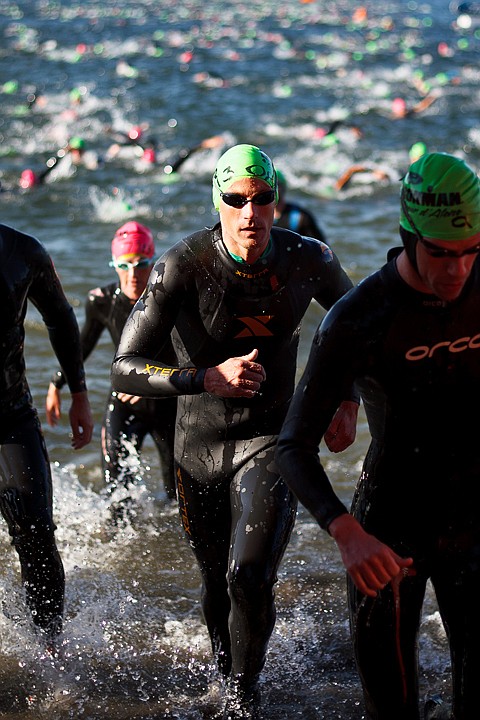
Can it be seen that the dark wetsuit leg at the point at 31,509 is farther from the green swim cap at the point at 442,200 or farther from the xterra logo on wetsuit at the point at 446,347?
the green swim cap at the point at 442,200

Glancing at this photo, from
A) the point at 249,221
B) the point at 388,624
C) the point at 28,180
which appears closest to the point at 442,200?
the point at 249,221

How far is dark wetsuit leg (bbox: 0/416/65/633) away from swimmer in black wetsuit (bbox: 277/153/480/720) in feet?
4.99

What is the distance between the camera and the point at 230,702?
14.1 ft

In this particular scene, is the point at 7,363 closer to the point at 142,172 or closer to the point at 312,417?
the point at 312,417

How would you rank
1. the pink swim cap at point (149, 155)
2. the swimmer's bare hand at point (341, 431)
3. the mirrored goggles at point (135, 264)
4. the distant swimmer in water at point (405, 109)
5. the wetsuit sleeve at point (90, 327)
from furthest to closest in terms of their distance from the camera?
the distant swimmer in water at point (405, 109) < the pink swim cap at point (149, 155) < the wetsuit sleeve at point (90, 327) < the mirrored goggles at point (135, 264) < the swimmer's bare hand at point (341, 431)

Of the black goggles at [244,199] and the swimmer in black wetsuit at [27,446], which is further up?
the black goggles at [244,199]

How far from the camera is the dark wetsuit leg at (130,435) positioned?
20.2 ft

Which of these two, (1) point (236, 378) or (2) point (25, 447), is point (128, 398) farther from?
(1) point (236, 378)

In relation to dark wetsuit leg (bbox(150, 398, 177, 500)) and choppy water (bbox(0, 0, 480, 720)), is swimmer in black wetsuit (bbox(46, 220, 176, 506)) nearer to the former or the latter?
dark wetsuit leg (bbox(150, 398, 177, 500))

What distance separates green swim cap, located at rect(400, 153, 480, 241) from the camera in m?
2.99

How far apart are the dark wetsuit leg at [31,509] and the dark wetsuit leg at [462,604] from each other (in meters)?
1.80

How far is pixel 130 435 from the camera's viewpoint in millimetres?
6270

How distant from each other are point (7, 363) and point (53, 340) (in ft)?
1.35

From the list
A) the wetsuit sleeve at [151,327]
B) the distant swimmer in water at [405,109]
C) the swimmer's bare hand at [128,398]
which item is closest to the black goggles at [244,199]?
the wetsuit sleeve at [151,327]
